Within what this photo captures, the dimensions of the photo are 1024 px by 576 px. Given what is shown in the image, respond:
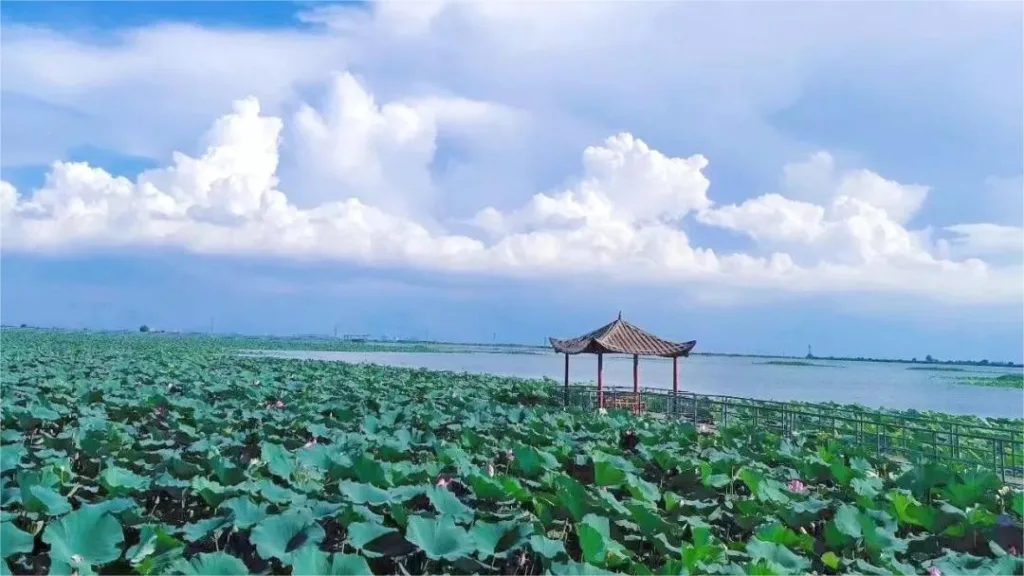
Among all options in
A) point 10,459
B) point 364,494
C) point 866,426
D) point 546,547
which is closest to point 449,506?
point 364,494

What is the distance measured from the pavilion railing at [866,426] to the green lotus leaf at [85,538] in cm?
919

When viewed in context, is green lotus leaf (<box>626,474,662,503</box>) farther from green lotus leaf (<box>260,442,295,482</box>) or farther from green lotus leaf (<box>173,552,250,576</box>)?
green lotus leaf (<box>173,552,250,576</box>)

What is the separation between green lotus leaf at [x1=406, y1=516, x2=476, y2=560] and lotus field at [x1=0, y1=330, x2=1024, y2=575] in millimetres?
12

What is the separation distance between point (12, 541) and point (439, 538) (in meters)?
2.38

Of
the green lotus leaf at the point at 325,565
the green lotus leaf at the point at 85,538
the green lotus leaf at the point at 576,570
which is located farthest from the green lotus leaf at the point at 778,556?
the green lotus leaf at the point at 85,538

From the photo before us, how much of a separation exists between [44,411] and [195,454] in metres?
3.74

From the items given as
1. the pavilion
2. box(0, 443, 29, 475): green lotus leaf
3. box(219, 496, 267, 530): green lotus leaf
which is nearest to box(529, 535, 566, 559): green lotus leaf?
box(219, 496, 267, 530): green lotus leaf

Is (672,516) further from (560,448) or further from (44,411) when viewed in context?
(44,411)

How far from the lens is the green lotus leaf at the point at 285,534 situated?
4.63 m

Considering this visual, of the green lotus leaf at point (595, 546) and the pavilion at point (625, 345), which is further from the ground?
the pavilion at point (625, 345)

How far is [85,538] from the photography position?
14.8 ft

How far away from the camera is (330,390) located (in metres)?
18.3

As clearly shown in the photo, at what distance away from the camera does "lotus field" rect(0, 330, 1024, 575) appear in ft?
15.4

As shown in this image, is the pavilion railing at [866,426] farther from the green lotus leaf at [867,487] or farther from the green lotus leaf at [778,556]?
the green lotus leaf at [778,556]
